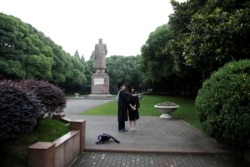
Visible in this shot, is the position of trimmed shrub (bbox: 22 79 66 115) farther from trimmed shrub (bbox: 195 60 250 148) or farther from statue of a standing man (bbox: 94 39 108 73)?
statue of a standing man (bbox: 94 39 108 73)

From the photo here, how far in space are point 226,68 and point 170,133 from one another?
378cm

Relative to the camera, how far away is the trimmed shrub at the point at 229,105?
6148 millimetres

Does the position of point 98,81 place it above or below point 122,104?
above

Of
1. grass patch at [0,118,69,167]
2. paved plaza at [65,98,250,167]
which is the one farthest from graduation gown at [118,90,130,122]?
grass patch at [0,118,69,167]

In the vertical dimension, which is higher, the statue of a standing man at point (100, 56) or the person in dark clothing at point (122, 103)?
the statue of a standing man at point (100, 56)

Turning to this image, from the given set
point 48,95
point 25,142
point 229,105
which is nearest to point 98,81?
point 48,95

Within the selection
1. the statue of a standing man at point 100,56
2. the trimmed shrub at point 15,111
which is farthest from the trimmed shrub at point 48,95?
the statue of a standing man at point 100,56

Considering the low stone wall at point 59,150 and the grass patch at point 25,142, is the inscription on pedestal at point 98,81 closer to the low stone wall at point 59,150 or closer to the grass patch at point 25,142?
the grass patch at point 25,142

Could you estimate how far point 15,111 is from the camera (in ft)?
15.8

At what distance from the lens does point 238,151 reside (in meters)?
7.16

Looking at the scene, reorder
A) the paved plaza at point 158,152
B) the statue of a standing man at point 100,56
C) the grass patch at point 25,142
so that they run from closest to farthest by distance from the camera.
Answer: the grass patch at point 25,142, the paved plaza at point 158,152, the statue of a standing man at point 100,56

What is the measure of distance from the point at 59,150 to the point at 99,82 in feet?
104

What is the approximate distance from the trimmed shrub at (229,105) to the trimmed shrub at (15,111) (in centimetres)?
403

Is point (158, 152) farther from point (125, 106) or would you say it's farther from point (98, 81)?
point (98, 81)
